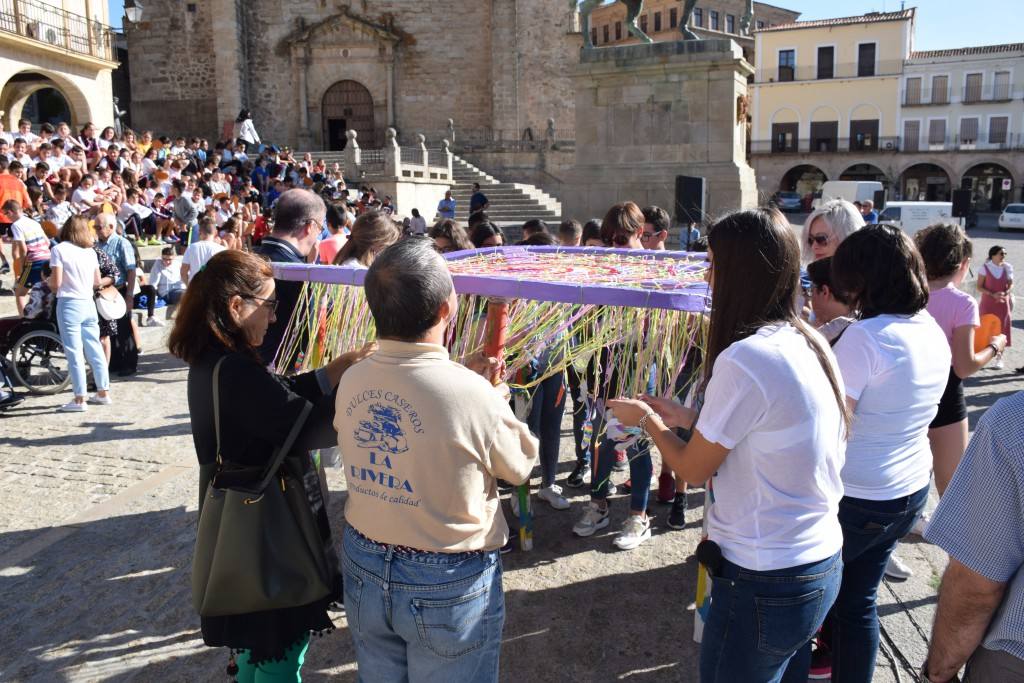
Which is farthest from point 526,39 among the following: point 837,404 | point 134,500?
point 837,404

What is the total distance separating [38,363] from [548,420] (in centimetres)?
567

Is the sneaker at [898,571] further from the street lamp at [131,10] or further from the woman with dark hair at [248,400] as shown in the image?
the street lamp at [131,10]

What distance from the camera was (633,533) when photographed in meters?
4.21

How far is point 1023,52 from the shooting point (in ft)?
139

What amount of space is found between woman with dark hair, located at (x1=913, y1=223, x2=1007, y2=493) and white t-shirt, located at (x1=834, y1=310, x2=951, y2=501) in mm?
1164

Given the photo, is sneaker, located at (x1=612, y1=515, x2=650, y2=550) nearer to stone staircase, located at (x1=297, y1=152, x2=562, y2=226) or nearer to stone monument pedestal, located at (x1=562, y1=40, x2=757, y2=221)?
stone monument pedestal, located at (x1=562, y1=40, x2=757, y2=221)

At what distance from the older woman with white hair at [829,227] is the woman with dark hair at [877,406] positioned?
40.6 inches

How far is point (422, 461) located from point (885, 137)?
4968 cm

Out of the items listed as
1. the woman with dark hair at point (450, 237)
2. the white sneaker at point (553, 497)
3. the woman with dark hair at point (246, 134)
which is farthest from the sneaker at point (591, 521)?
the woman with dark hair at point (246, 134)

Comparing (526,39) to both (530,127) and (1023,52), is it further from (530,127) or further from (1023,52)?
(1023,52)

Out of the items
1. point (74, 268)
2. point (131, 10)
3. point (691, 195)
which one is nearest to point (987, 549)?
point (74, 268)

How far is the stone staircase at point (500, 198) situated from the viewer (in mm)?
22484

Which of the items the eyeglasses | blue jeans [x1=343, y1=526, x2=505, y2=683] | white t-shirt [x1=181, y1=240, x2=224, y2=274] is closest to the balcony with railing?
white t-shirt [x1=181, y1=240, x2=224, y2=274]

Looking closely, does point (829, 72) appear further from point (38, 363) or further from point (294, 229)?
point (294, 229)
